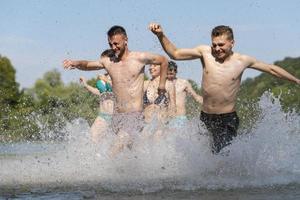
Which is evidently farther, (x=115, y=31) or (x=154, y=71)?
(x=154, y=71)

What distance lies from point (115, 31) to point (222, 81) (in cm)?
147

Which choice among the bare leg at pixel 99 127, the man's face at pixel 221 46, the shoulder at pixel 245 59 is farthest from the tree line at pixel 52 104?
the man's face at pixel 221 46

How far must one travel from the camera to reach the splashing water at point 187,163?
743 centimetres

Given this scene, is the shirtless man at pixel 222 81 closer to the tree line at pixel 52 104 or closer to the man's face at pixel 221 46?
the man's face at pixel 221 46

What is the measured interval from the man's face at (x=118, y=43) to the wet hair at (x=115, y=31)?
0.04 meters

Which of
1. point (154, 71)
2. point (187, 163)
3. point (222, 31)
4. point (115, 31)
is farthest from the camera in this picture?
point (154, 71)

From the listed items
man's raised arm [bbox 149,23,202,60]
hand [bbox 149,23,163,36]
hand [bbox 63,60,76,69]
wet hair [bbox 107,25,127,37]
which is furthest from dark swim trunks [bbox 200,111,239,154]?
hand [bbox 63,60,76,69]

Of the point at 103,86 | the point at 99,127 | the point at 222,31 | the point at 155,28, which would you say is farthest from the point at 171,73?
the point at 155,28

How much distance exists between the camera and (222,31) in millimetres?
8070

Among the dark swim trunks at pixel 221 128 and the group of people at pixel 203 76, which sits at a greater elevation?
the group of people at pixel 203 76

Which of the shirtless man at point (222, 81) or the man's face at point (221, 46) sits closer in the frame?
the man's face at point (221, 46)

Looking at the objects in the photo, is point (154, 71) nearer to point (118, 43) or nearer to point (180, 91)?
point (180, 91)

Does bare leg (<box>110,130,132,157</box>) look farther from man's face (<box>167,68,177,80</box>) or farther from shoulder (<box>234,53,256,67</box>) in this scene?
man's face (<box>167,68,177,80</box>)

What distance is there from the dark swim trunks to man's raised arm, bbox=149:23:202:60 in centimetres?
80
